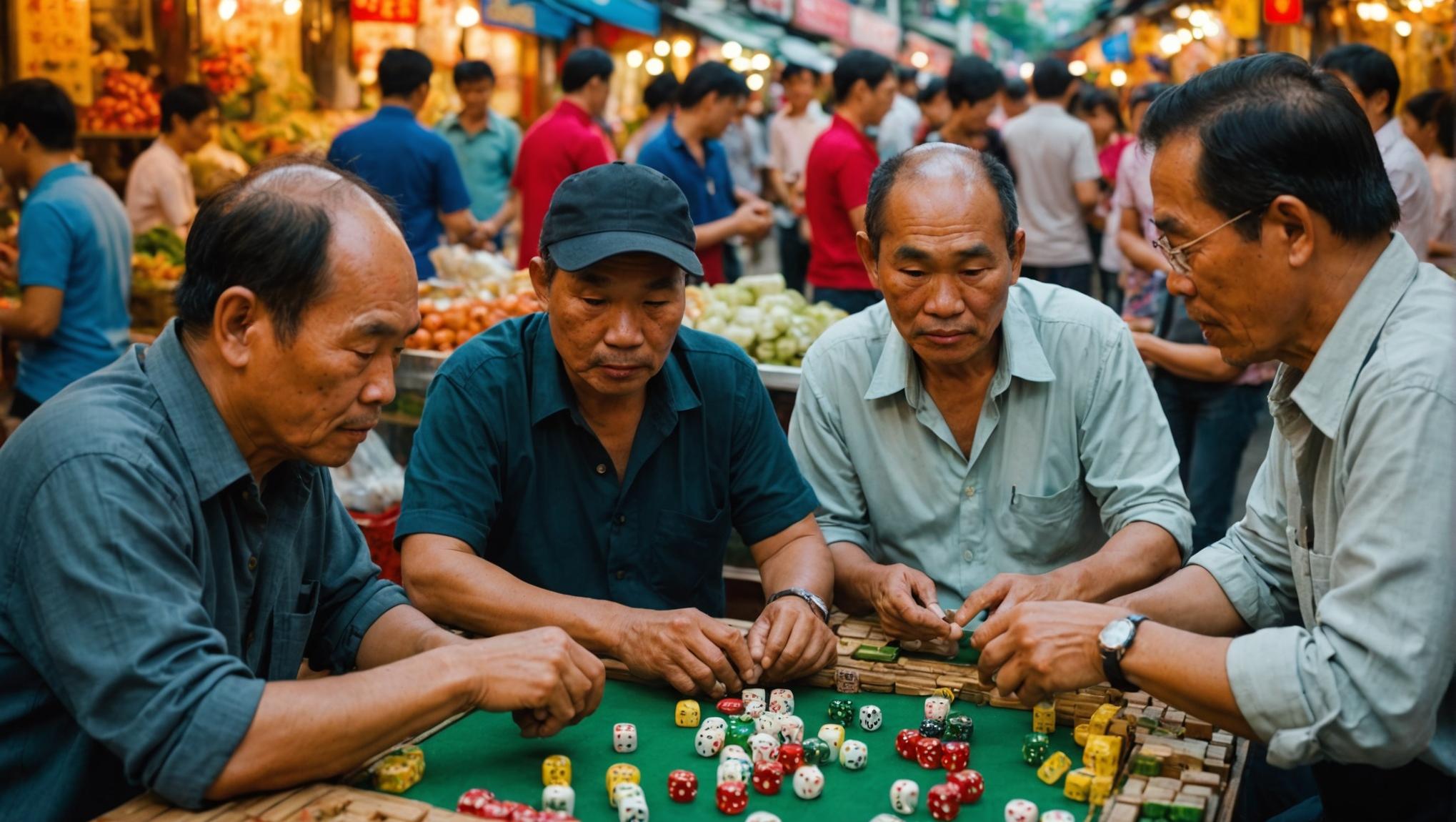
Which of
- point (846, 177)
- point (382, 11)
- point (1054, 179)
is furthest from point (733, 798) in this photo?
point (382, 11)

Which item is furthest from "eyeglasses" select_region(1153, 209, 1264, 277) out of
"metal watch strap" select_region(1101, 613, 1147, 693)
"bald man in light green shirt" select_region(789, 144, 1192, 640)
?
"bald man in light green shirt" select_region(789, 144, 1192, 640)

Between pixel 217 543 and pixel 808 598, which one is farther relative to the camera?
pixel 808 598

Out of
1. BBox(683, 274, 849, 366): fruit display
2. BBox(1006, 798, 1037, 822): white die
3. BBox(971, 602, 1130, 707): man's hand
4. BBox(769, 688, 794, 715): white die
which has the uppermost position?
BBox(971, 602, 1130, 707): man's hand

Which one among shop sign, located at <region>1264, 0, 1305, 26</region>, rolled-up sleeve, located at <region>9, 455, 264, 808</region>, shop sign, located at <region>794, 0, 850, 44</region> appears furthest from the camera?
shop sign, located at <region>794, 0, 850, 44</region>

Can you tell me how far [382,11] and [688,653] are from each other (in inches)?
392

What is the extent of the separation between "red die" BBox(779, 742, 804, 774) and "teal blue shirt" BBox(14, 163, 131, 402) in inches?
172

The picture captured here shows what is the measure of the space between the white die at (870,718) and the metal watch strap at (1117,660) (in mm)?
434

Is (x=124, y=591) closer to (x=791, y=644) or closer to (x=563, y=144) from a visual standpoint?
(x=791, y=644)

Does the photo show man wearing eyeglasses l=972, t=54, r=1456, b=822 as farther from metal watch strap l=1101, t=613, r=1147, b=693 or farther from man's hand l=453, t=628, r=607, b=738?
man's hand l=453, t=628, r=607, b=738

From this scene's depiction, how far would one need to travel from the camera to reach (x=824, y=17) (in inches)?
961

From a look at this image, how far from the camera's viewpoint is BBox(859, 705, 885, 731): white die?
2463mm

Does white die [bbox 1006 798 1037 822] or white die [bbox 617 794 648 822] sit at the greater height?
white die [bbox 1006 798 1037 822]

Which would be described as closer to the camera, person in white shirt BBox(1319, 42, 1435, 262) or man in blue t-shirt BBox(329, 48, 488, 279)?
person in white shirt BBox(1319, 42, 1435, 262)

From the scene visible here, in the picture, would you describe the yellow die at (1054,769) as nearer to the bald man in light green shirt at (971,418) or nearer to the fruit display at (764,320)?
the bald man in light green shirt at (971,418)
